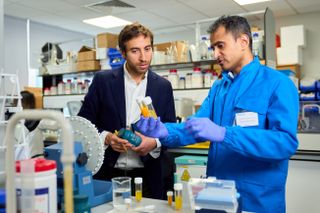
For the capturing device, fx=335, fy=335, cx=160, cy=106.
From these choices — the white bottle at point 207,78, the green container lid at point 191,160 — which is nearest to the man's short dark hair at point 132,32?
the green container lid at point 191,160

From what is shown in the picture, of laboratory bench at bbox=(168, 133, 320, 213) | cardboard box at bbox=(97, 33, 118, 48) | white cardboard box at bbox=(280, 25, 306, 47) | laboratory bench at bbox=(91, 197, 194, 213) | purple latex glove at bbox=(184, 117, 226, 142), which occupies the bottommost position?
laboratory bench at bbox=(168, 133, 320, 213)

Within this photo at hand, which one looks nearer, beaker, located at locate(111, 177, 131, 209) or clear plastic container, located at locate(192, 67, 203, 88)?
beaker, located at locate(111, 177, 131, 209)

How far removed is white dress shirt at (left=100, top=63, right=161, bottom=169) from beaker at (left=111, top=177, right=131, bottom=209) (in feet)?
1.55

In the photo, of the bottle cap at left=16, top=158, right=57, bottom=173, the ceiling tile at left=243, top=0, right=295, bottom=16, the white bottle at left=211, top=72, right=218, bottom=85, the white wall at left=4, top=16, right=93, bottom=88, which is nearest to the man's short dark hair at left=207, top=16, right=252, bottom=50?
the bottle cap at left=16, top=158, right=57, bottom=173

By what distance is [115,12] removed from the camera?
576cm

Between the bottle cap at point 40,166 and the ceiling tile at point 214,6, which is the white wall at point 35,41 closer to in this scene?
the ceiling tile at point 214,6

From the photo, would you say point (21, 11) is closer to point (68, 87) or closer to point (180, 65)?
point (68, 87)

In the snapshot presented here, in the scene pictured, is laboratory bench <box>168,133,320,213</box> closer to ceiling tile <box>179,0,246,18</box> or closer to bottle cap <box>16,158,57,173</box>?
bottle cap <box>16,158,57,173</box>

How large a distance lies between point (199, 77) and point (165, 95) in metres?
1.47

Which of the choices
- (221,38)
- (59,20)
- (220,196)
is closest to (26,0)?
(59,20)

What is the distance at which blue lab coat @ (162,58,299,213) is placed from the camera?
1.21 m

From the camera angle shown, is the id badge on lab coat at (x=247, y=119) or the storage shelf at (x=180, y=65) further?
the storage shelf at (x=180, y=65)

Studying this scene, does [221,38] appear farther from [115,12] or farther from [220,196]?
[115,12]

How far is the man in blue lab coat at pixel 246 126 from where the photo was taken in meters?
1.20
